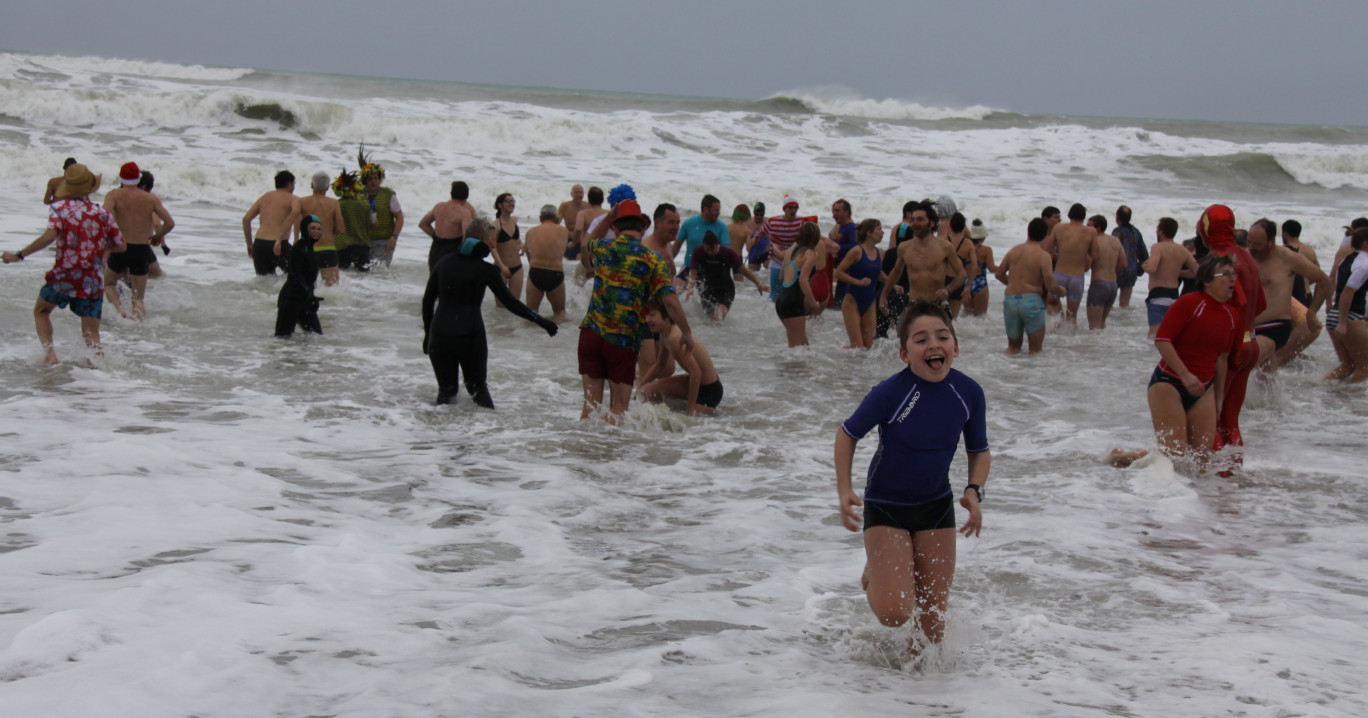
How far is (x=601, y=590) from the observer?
4859 mm

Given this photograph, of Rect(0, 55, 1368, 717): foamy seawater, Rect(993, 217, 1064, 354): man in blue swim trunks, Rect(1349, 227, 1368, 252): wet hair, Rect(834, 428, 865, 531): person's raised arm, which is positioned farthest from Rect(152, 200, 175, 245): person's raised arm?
Rect(1349, 227, 1368, 252): wet hair

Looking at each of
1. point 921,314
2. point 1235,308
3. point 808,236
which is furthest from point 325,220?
point 921,314

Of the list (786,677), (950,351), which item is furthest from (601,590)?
(950,351)

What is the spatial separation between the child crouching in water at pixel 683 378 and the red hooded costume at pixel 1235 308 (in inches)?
140

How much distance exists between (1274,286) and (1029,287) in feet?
9.30

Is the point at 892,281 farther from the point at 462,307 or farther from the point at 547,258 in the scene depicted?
the point at 462,307

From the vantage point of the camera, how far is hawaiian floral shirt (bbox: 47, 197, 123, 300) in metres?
8.52

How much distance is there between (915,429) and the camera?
13.1 ft

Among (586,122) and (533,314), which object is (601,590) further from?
(586,122)

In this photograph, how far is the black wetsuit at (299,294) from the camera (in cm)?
1002

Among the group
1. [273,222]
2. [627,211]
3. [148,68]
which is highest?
[148,68]

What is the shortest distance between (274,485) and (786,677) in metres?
3.59

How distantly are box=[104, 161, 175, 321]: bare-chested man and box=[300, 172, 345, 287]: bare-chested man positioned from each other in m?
1.92

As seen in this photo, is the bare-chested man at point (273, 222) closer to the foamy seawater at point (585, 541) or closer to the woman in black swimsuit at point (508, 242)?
the foamy seawater at point (585, 541)
